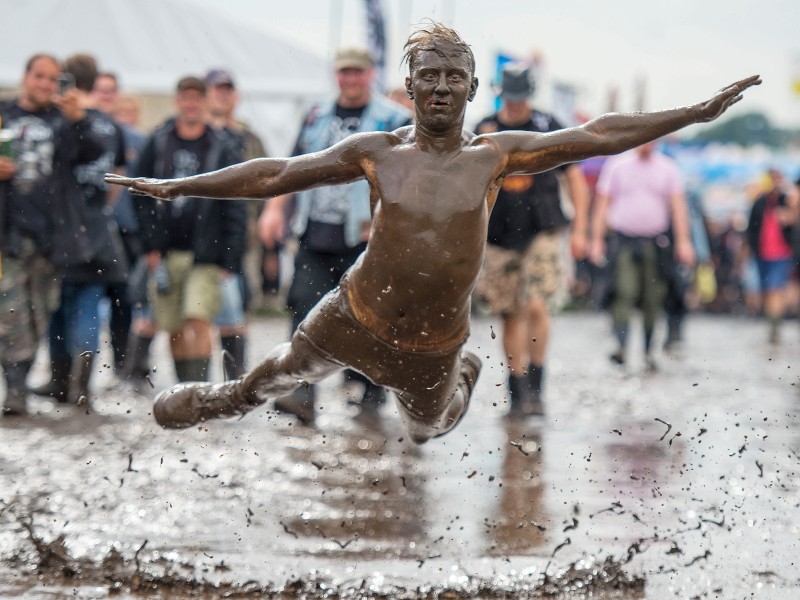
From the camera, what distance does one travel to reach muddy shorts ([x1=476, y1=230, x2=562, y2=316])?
866 cm

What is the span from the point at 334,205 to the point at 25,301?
80.9 inches

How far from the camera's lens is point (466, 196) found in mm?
4770

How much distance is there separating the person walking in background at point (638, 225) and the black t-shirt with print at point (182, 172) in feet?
13.4

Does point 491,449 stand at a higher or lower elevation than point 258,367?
lower

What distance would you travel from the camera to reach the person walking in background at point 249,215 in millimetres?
8766

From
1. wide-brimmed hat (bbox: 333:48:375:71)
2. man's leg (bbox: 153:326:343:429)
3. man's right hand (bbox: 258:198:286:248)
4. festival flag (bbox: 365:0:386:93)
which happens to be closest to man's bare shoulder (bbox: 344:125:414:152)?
man's leg (bbox: 153:326:343:429)

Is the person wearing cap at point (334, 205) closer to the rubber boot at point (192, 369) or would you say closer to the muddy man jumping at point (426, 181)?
the rubber boot at point (192, 369)

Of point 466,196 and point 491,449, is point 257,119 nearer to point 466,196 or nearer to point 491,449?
point 491,449

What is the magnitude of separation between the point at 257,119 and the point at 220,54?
1028 millimetres

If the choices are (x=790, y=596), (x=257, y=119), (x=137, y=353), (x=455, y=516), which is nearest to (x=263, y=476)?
(x=455, y=516)

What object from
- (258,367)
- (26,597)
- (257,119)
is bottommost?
(26,597)

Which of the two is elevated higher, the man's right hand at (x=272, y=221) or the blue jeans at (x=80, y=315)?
the man's right hand at (x=272, y=221)

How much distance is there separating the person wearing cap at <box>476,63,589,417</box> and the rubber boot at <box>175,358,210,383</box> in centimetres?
176

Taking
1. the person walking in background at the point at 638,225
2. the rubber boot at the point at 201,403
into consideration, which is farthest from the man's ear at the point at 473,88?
the person walking in background at the point at 638,225
